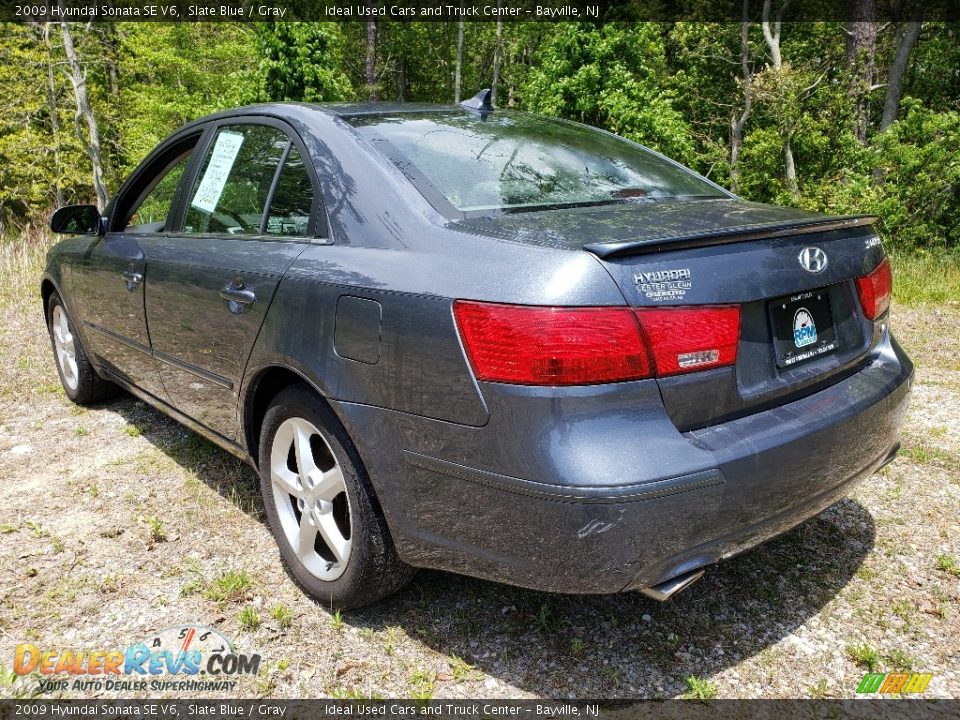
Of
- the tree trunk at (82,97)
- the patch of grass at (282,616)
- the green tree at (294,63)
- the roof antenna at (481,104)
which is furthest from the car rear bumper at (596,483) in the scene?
the tree trunk at (82,97)

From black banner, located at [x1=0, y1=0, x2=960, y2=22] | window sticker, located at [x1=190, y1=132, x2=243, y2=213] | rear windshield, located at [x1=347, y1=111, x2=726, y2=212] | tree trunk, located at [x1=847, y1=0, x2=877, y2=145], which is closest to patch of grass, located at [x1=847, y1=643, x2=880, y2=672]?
rear windshield, located at [x1=347, y1=111, x2=726, y2=212]

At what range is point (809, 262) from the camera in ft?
6.96

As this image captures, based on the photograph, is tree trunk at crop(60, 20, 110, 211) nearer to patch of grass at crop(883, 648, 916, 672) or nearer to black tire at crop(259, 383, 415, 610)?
black tire at crop(259, 383, 415, 610)

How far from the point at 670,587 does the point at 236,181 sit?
2.31m

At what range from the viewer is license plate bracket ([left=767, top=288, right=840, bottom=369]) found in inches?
80.9

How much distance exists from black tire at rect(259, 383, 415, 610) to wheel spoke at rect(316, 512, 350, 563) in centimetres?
3

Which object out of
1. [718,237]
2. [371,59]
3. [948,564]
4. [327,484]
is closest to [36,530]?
[327,484]

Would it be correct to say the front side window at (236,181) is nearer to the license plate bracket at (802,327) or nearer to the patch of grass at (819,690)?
the license plate bracket at (802,327)

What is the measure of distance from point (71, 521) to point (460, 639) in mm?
2005

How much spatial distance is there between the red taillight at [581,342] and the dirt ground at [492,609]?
3.34ft

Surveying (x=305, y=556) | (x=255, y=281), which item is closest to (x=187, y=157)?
(x=255, y=281)

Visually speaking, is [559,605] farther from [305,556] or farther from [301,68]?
[301,68]

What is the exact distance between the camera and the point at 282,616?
101 inches

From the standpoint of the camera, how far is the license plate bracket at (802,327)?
2055 mm
